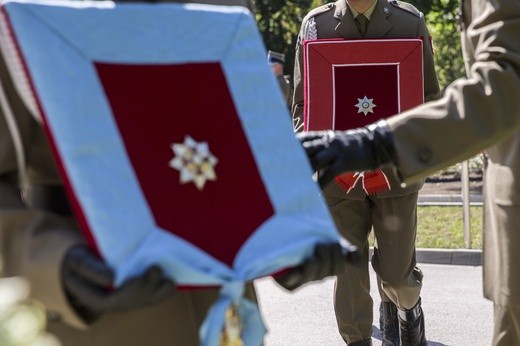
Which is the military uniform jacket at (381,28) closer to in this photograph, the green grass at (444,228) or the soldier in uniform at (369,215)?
the soldier in uniform at (369,215)

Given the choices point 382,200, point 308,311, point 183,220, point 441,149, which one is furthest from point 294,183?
point 308,311

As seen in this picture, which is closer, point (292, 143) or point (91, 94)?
point (91, 94)

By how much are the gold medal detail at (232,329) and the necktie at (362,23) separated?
375 cm

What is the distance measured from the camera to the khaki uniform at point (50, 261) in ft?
6.82

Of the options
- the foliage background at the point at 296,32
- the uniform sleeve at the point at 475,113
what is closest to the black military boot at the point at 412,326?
the uniform sleeve at the point at 475,113

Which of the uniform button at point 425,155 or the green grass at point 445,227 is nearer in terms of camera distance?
the uniform button at point 425,155

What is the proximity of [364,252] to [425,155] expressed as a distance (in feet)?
8.87

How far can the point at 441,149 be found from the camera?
10.3 ft

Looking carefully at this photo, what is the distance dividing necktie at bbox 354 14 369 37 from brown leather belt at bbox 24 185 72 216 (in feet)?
12.0

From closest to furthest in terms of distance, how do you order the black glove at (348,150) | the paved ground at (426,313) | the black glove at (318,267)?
the black glove at (318,267) < the black glove at (348,150) < the paved ground at (426,313)

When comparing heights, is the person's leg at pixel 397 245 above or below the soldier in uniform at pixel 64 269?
below

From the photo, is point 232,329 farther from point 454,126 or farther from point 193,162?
point 454,126

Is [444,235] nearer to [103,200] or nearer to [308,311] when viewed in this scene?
[308,311]

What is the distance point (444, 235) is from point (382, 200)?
5.00 m
